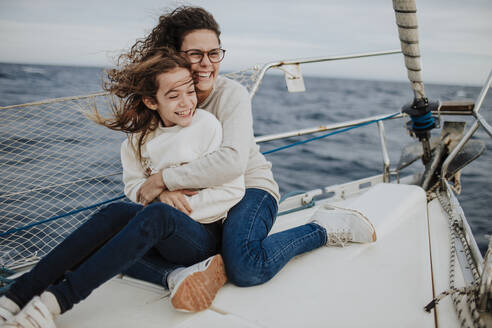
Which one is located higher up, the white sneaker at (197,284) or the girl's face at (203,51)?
the girl's face at (203,51)

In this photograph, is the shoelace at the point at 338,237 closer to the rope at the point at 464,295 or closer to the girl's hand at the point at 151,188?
the rope at the point at 464,295

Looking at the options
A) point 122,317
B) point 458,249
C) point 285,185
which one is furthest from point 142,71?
point 285,185

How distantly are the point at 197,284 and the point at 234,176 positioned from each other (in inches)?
15.3

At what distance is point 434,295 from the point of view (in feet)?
3.82

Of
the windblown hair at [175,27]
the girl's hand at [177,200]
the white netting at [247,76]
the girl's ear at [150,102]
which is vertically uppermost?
the windblown hair at [175,27]

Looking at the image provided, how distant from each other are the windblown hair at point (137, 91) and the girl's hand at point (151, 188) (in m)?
0.14

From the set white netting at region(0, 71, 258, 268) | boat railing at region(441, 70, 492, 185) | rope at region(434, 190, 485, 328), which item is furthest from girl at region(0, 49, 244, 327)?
boat railing at region(441, 70, 492, 185)

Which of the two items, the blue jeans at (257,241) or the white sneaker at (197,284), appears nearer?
the white sneaker at (197,284)

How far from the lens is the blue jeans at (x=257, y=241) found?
3.99 ft

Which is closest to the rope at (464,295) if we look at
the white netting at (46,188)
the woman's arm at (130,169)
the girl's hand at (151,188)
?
the girl's hand at (151,188)

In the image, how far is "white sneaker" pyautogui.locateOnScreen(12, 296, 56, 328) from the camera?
95 cm

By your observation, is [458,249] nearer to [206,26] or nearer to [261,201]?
[261,201]

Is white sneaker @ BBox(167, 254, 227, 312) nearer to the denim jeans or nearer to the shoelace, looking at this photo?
the denim jeans

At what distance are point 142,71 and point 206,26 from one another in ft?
1.08
